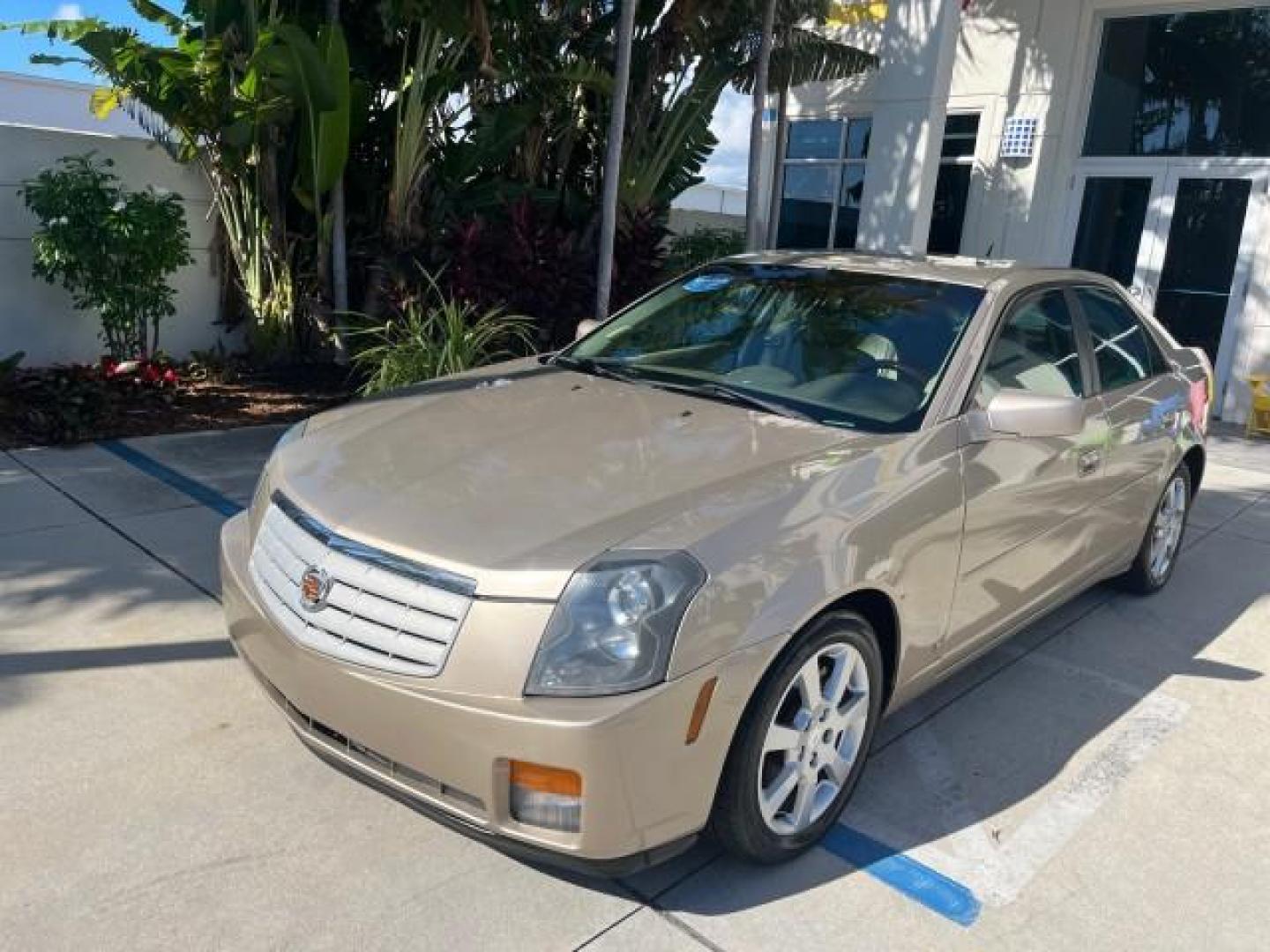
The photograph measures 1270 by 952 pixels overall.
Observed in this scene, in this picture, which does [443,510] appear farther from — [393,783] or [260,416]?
[260,416]

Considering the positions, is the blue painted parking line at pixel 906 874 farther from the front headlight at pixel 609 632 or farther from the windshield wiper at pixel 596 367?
the windshield wiper at pixel 596 367

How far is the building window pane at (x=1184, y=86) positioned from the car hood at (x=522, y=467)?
9.59 m

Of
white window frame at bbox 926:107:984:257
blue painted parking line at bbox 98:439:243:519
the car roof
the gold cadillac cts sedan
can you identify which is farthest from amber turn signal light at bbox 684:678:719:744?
white window frame at bbox 926:107:984:257

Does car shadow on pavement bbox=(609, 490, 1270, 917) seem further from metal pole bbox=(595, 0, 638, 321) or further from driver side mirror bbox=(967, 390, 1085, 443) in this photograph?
metal pole bbox=(595, 0, 638, 321)

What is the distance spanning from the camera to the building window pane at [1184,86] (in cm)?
1052

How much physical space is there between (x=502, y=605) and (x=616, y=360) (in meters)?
1.91

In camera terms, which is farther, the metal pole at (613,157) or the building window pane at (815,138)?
the building window pane at (815,138)

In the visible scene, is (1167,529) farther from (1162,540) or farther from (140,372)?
(140,372)

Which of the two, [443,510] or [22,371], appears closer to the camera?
[443,510]

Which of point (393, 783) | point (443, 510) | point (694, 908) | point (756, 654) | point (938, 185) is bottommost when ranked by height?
point (694, 908)

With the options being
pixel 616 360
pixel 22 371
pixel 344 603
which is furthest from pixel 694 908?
pixel 22 371

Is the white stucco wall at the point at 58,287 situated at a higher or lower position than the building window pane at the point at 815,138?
lower

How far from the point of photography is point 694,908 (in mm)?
2754

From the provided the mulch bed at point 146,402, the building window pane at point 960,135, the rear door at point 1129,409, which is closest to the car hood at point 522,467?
the rear door at point 1129,409
